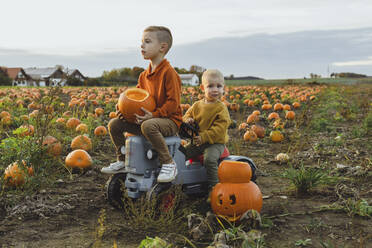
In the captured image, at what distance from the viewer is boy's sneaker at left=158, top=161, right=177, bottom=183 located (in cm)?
340

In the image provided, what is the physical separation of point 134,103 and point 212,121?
857mm

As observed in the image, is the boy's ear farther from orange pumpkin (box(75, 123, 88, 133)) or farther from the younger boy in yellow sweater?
orange pumpkin (box(75, 123, 88, 133))

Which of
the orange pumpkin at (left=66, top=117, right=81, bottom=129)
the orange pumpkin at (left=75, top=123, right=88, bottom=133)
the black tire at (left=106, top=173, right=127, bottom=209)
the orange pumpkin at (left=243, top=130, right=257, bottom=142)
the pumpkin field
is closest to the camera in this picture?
the pumpkin field

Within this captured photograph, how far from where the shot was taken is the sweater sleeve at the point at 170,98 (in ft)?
12.0

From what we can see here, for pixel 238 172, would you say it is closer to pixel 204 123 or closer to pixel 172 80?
pixel 204 123

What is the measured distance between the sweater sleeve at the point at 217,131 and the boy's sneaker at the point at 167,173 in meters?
0.48

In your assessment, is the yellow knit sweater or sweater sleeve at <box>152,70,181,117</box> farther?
the yellow knit sweater

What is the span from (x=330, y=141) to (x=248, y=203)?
4175mm

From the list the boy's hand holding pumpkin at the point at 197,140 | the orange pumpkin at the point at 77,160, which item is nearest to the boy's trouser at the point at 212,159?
the boy's hand holding pumpkin at the point at 197,140

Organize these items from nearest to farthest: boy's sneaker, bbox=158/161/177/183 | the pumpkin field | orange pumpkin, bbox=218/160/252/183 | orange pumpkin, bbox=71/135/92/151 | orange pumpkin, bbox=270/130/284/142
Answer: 1. the pumpkin field
2. boy's sneaker, bbox=158/161/177/183
3. orange pumpkin, bbox=218/160/252/183
4. orange pumpkin, bbox=71/135/92/151
5. orange pumpkin, bbox=270/130/284/142

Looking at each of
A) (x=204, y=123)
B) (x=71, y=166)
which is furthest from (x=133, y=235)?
(x=71, y=166)

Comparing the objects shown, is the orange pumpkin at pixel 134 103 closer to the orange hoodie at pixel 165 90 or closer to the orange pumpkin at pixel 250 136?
the orange hoodie at pixel 165 90

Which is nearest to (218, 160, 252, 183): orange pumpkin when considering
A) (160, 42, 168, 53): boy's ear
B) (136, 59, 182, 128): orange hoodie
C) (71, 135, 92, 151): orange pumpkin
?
(136, 59, 182, 128): orange hoodie

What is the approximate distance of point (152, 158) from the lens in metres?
3.61
